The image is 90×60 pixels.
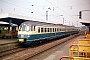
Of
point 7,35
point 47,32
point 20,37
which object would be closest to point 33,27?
point 20,37

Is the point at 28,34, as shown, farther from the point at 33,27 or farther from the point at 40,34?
the point at 40,34

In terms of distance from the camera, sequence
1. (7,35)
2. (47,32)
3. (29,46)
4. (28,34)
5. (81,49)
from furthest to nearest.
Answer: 1. (7,35)
2. (47,32)
3. (29,46)
4. (28,34)
5. (81,49)

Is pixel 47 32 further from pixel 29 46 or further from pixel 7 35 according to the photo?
pixel 7 35

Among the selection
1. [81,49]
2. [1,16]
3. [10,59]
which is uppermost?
[1,16]

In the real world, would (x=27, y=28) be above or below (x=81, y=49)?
above

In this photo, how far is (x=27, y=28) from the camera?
683 inches

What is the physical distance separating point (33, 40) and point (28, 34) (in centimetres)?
107

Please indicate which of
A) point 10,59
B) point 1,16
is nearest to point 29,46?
point 10,59

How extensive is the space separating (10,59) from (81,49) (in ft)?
19.8

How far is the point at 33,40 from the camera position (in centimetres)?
1766

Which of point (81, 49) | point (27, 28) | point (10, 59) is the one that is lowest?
point (10, 59)

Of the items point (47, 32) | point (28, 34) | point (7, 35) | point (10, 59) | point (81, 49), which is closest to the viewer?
point (81, 49)

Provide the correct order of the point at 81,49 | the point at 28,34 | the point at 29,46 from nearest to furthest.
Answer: the point at 81,49
the point at 28,34
the point at 29,46

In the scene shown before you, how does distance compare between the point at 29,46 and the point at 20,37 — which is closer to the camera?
the point at 20,37
